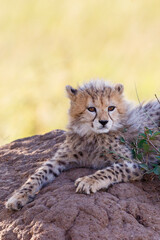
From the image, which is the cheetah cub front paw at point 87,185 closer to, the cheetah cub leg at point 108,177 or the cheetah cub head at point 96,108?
the cheetah cub leg at point 108,177

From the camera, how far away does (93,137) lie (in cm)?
287

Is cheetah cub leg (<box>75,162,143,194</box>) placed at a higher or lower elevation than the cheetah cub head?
lower

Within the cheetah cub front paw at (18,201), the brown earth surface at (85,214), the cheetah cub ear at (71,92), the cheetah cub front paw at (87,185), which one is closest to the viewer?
the brown earth surface at (85,214)

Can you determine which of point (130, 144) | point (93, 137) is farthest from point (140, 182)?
point (93, 137)

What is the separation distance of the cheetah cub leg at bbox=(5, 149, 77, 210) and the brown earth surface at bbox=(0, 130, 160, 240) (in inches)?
1.9

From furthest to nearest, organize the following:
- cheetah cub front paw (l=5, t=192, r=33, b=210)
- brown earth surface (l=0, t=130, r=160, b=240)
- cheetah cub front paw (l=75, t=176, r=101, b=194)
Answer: cheetah cub front paw (l=5, t=192, r=33, b=210) < cheetah cub front paw (l=75, t=176, r=101, b=194) < brown earth surface (l=0, t=130, r=160, b=240)

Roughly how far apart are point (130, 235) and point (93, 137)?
1.01 meters

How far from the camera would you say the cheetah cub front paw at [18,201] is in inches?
92.7

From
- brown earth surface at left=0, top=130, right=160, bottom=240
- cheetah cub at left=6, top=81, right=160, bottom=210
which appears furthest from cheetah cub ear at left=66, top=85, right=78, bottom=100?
brown earth surface at left=0, top=130, right=160, bottom=240

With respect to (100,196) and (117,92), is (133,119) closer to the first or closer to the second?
(117,92)

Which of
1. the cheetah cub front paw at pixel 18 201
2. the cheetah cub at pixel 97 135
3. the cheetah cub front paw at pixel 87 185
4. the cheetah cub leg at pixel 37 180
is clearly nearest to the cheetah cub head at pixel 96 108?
the cheetah cub at pixel 97 135

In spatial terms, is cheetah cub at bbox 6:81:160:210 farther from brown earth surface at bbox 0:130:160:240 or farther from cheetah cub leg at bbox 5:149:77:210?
brown earth surface at bbox 0:130:160:240

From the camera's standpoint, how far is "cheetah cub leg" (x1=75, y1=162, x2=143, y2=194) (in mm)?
2260

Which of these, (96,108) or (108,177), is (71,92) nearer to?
(96,108)
